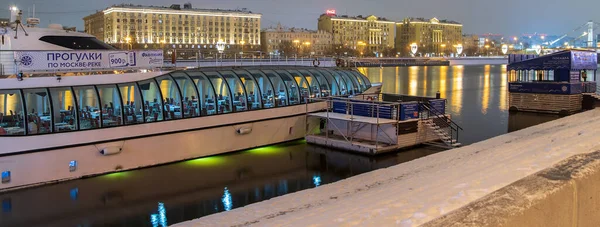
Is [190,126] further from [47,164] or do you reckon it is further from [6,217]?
[6,217]

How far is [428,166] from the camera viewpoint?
16.6 m

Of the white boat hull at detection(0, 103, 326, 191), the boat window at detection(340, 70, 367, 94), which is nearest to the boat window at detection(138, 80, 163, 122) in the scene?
the white boat hull at detection(0, 103, 326, 191)

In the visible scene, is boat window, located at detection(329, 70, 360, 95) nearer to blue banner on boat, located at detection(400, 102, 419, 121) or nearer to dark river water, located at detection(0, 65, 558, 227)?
dark river water, located at detection(0, 65, 558, 227)

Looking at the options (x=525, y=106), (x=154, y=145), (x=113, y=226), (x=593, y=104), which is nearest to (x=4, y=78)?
(x=154, y=145)

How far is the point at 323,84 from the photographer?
2691 cm

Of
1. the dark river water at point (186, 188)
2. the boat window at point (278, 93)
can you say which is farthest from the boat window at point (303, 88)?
the dark river water at point (186, 188)

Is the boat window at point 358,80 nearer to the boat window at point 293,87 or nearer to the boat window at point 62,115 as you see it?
the boat window at point 293,87

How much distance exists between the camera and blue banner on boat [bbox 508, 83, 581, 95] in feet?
111

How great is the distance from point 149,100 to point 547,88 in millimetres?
26759

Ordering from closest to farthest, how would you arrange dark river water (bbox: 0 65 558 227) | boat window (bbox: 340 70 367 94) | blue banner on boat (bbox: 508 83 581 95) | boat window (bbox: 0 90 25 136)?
dark river water (bbox: 0 65 558 227)
boat window (bbox: 0 90 25 136)
boat window (bbox: 340 70 367 94)
blue banner on boat (bbox: 508 83 581 95)

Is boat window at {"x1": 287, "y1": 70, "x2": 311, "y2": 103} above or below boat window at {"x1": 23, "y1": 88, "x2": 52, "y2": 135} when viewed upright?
above

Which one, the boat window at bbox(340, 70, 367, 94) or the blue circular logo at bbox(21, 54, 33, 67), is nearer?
the blue circular logo at bbox(21, 54, 33, 67)

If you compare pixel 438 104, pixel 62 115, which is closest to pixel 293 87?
pixel 438 104

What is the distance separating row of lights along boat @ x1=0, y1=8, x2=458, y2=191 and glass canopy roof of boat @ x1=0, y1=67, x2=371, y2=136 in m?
A: 0.05
